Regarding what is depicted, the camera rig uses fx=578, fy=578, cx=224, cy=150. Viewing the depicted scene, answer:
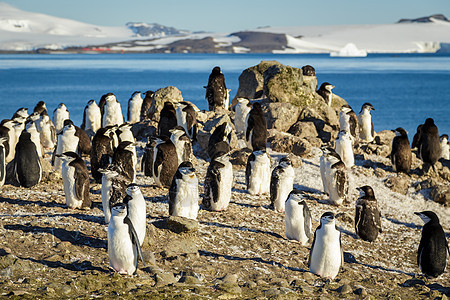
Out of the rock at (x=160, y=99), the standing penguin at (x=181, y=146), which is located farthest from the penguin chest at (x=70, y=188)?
the rock at (x=160, y=99)

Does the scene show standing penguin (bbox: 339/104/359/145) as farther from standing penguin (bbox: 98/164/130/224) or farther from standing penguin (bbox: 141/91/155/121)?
standing penguin (bbox: 98/164/130/224)

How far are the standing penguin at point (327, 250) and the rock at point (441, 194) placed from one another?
581cm

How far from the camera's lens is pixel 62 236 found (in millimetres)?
7305

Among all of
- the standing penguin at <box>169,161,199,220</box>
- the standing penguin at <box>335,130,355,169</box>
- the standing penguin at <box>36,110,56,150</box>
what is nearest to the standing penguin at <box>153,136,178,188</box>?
the standing penguin at <box>169,161,199,220</box>

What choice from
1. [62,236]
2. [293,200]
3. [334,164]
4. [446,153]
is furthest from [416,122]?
[62,236]

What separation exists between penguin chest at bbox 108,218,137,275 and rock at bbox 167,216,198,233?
1404 millimetres

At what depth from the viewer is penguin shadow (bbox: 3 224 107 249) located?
718 cm

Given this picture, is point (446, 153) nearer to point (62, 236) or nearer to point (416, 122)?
point (62, 236)

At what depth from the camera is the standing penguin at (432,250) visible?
→ 26.6 ft

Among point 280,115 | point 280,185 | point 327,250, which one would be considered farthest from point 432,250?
point 280,115

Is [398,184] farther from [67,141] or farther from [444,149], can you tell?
[67,141]

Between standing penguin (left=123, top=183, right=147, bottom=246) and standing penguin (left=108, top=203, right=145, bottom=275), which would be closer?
standing penguin (left=108, top=203, right=145, bottom=275)

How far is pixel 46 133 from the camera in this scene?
14305 millimetres

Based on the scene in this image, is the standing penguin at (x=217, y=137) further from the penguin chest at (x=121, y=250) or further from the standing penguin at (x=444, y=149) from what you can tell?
the standing penguin at (x=444, y=149)
